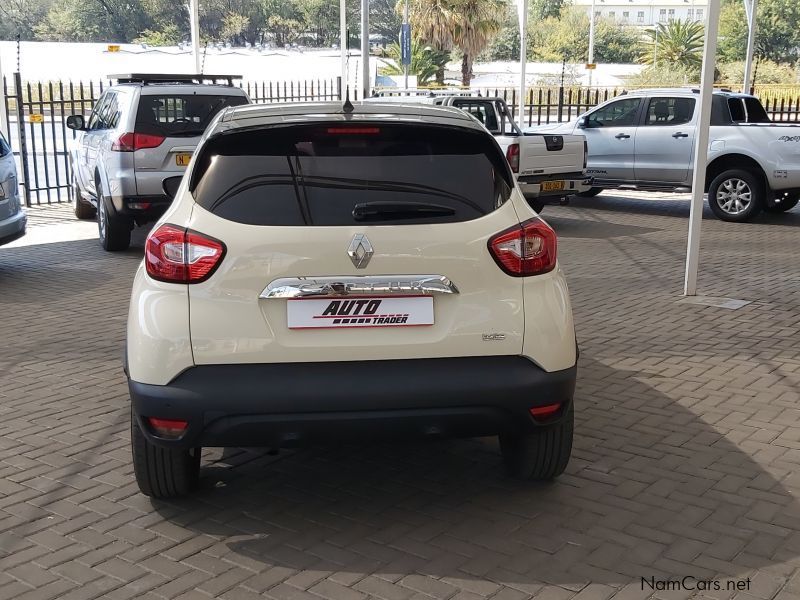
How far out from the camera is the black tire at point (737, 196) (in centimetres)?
1398

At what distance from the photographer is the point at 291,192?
12.7ft

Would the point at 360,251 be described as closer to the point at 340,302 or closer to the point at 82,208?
the point at 340,302

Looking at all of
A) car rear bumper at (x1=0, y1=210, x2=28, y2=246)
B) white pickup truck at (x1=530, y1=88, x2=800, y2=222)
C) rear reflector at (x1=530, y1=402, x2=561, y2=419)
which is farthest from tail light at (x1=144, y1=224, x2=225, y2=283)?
white pickup truck at (x1=530, y1=88, x2=800, y2=222)

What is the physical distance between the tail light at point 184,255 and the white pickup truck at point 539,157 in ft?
30.8

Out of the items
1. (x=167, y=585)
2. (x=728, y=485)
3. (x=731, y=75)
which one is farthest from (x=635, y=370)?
(x=731, y=75)

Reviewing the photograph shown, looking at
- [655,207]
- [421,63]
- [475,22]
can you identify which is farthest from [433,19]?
[655,207]

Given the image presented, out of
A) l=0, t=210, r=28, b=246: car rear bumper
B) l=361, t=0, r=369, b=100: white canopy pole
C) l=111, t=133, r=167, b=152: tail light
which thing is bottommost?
l=0, t=210, r=28, b=246: car rear bumper

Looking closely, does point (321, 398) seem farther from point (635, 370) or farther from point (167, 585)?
point (635, 370)

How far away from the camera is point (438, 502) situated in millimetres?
4398

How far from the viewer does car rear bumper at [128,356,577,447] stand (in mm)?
3725

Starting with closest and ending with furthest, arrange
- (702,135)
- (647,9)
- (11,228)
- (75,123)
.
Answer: (702,135), (11,228), (75,123), (647,9)

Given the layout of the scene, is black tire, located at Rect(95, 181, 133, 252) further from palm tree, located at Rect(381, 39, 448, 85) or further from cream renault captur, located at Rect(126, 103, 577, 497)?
palm tree, located at Rect(381, 39, 448, 85)

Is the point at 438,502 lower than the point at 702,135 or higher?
lower

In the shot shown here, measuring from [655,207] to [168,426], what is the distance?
1368 centimetres
